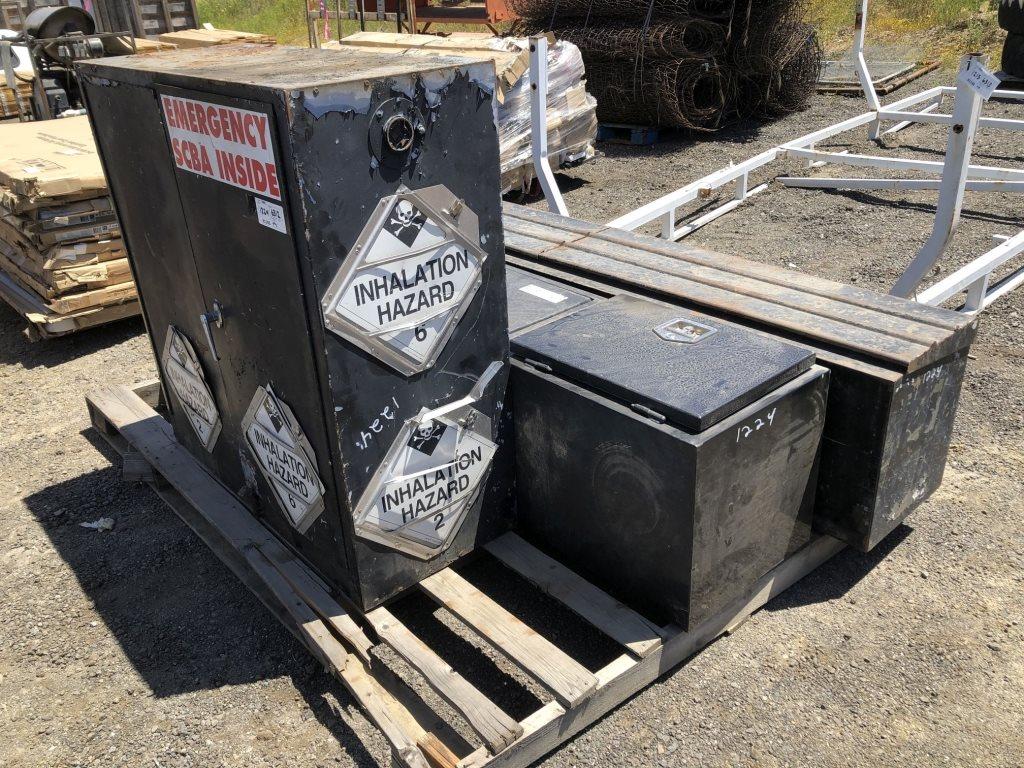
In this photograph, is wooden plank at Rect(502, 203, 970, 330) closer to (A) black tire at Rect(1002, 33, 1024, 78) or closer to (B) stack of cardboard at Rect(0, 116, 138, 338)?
(B) stack of cardboard at Rect(0, 116, 138, 338)

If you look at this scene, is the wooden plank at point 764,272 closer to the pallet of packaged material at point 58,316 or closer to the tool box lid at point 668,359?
the tool box lid at point 668,359

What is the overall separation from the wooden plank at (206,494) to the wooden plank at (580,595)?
56 centimetres

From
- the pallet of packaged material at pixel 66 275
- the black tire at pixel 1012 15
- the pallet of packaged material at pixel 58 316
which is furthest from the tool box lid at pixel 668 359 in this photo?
the black tire at pixel 1012 15

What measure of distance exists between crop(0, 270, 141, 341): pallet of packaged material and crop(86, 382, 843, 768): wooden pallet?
2.35 m

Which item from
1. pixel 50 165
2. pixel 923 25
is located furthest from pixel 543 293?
pixel 923 25

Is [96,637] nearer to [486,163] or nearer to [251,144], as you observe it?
[251,144]

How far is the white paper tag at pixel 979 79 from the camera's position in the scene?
4.04 meters

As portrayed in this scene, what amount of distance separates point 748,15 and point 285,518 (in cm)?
781

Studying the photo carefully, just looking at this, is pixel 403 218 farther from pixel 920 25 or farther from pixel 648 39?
pixel 920 25

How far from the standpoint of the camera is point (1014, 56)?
10523 millimetres

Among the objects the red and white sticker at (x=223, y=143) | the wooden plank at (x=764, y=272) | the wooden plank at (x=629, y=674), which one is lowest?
the wooden plank at (x=629, y=674)

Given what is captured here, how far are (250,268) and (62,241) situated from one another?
10.6 ft

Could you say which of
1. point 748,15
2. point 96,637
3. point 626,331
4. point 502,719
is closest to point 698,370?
point 626,331

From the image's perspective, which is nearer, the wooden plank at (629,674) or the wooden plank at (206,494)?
the wooden plank at (629,674)
